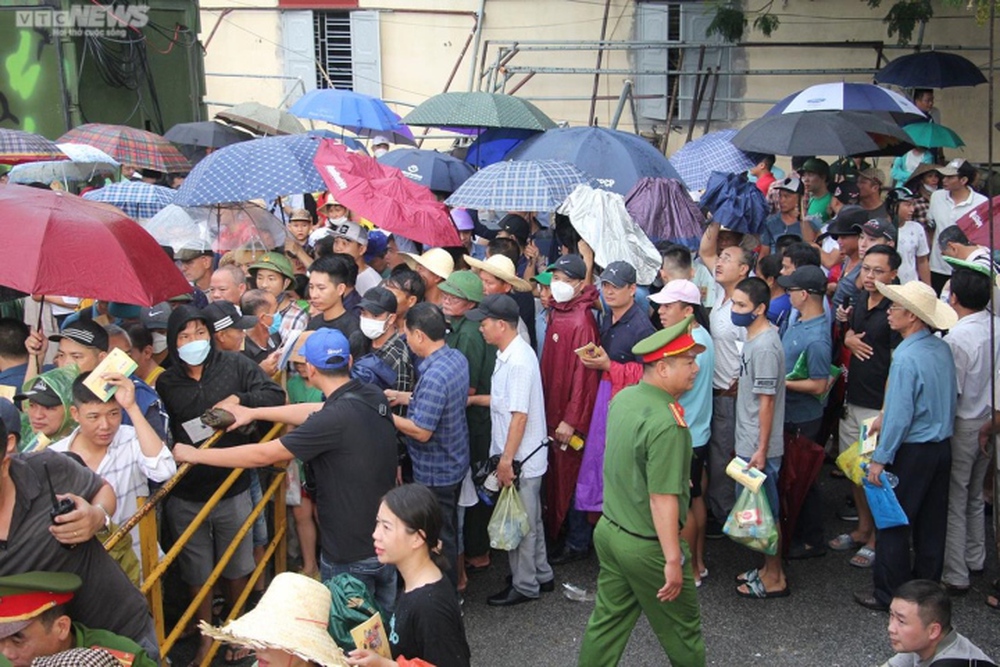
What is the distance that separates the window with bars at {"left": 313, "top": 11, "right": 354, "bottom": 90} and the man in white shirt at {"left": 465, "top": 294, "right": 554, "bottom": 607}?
1158 cm

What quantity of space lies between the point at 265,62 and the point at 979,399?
43.7 ft

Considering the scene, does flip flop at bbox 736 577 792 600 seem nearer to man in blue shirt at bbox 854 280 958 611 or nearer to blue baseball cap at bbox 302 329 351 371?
man in blue shirt at bbox 854 280 958 611

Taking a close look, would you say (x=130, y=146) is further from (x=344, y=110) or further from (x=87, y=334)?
(x=87, y=334)

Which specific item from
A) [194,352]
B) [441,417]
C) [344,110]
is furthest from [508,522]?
[344,110]

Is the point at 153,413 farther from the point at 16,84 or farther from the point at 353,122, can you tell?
the point at 16,84

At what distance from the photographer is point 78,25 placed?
496 inches

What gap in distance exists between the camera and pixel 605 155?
8.73 m

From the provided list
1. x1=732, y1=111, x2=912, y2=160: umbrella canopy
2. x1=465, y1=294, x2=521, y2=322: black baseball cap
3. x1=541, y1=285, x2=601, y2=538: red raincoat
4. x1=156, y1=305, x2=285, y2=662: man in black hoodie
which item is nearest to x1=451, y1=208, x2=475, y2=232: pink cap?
x1=732, y1=111, x2=912, y2=160: umbrella canopy

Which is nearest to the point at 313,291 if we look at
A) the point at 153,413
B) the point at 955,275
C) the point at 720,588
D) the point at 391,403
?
the point at 391,403

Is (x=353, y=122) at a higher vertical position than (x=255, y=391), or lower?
higher

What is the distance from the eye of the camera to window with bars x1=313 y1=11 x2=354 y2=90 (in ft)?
54.4

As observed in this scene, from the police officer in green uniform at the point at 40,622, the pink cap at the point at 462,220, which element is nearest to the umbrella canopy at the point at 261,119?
the pink cap at the point at 462,220

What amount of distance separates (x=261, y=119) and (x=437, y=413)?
25.6ft

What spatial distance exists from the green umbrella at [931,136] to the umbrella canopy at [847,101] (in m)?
0.79
